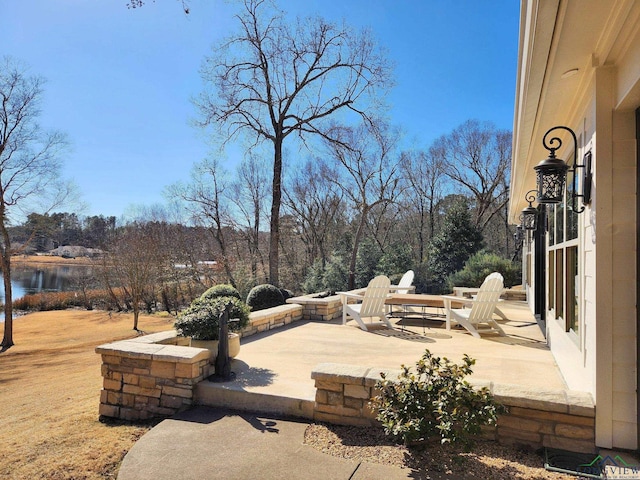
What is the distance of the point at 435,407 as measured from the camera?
248 cm

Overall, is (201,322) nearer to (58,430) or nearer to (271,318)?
(58,430)

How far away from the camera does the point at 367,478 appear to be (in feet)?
7.49

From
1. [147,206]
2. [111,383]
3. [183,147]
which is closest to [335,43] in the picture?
[183,147]

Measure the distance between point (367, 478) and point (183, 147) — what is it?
668 inches

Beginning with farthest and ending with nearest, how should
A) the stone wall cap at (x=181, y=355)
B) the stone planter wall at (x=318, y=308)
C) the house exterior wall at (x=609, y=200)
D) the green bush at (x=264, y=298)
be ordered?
the green bush at (x=264, y=298), the stone planter wall at (x=318, y=308), the stone wall cap at (x=181, y=355), the house exterior wall at (x=609, y=200)

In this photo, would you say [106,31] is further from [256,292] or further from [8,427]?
[256,292]

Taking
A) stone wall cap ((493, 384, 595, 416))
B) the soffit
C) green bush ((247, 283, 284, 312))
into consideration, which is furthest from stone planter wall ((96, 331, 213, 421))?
green bush ((247, 283, 284, 312))

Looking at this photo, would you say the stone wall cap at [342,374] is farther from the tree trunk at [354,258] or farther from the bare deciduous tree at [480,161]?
the bare deciduous tree at [480,161]

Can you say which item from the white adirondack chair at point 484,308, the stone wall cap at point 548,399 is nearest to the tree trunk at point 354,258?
the white adirondack chair at point 484,308

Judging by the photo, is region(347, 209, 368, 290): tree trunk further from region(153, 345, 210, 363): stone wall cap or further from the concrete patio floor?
region(153, 345, 210, 363): stone wall cap

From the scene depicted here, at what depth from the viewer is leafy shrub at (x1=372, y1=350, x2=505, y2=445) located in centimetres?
240

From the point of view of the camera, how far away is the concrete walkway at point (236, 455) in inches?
93.1

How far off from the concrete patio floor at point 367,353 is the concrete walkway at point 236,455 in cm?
32

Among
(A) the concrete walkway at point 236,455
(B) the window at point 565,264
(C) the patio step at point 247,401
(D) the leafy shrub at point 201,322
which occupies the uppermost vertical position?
(B) the window at point 565,264
